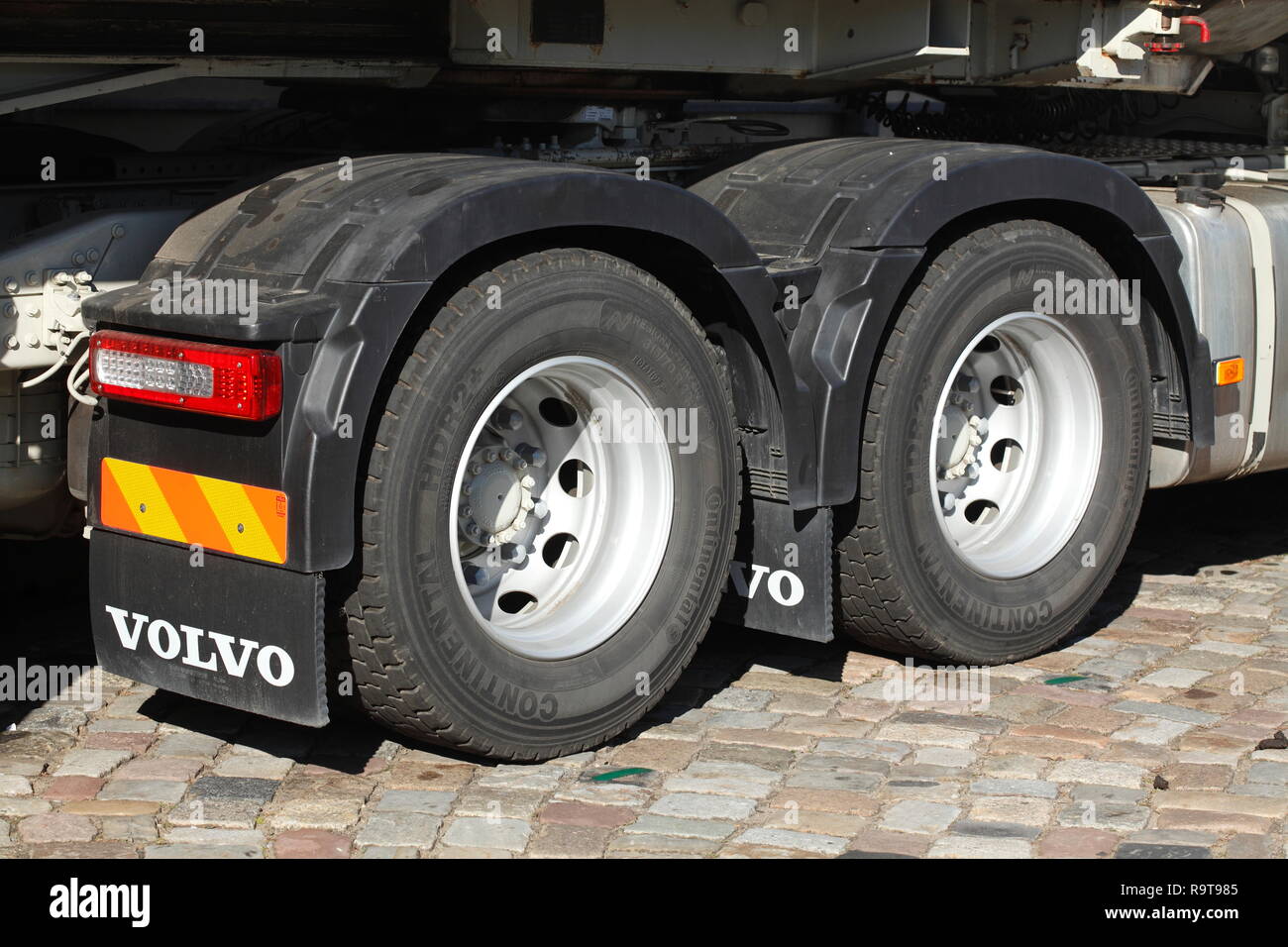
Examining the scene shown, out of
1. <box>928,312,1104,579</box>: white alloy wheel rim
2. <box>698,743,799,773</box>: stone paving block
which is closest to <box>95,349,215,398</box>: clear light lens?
<box>698,743,799,773</box>: stone paving block

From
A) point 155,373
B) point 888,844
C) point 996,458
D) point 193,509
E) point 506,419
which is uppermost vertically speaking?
point 155,373

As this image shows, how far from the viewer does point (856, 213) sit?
5008mm

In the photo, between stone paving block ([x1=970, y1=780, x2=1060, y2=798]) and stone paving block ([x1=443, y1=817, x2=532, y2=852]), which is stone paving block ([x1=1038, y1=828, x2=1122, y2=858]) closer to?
stone paving block ([x1=970, y1=780, x2=1060, y2=798])

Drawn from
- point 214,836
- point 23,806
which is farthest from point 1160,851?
point 23,806

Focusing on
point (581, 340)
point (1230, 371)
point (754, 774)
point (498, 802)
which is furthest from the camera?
point (1230, 371)

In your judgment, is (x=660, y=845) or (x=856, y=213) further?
(x=856, y=213)

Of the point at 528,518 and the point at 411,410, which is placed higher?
the point at 411,410

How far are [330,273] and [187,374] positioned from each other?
1.25ft

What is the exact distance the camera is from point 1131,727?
4.97m

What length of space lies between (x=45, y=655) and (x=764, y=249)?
2400 mm

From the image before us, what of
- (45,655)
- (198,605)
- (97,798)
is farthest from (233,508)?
(45,655)

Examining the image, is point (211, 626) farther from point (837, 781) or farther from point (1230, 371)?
point (1230, 371)

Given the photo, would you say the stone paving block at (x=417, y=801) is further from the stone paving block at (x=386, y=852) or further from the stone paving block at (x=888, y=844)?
the stone paving block at (x=888, y=844)

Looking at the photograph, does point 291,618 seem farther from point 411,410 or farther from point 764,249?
point 764,249
